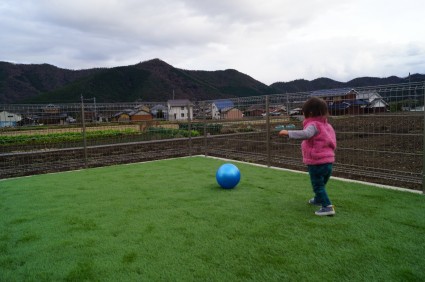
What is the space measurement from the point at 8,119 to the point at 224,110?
5835mm

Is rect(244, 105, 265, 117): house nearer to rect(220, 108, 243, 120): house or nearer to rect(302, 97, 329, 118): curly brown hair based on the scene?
rect(220, 108, 243, 120): house

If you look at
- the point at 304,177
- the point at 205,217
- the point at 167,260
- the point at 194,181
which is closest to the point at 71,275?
the point at 167,260

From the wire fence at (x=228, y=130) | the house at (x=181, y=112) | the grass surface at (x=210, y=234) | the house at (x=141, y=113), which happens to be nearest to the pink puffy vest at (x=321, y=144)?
the grass surface at (x=210, y=234)

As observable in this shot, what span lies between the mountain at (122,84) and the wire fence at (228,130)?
48655 mm

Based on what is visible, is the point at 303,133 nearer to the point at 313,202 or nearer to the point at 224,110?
the point at 313,202

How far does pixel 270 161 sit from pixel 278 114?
4.01ft

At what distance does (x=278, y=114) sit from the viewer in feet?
25.8

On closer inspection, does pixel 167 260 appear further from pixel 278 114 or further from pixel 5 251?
pixel 278 114

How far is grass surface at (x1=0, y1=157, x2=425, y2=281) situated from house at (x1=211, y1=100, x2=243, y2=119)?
331cm

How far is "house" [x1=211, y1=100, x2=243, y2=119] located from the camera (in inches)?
358

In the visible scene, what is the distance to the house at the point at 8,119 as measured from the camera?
8.09 m

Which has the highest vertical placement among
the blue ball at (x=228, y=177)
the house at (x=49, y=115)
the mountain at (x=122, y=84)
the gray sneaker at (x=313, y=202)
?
the mountain at (x=122, y=84)

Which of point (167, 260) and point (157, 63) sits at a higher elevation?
point (157, 63)

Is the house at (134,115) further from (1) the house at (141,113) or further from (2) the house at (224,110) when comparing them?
(2) the house at (224,110)
